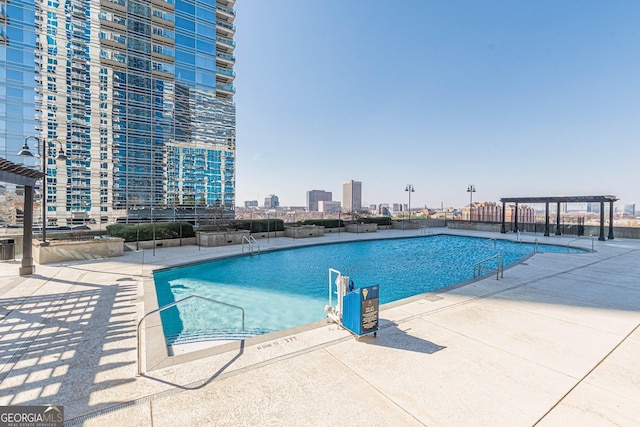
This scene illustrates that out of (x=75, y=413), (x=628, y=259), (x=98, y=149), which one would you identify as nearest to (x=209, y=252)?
(x=75, y=413)

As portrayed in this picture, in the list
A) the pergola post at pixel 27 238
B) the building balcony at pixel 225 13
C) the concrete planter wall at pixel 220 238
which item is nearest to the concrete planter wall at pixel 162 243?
the concrete planter wall at pixel 220 238

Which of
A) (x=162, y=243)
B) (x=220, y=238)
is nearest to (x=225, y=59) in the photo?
(x=220, y=238)

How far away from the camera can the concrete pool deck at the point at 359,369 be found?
2705 mm

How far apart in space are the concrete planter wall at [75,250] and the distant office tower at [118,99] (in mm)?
20269

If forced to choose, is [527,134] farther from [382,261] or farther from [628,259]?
[382,261]

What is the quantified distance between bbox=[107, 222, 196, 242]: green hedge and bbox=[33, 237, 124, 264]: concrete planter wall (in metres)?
2.10

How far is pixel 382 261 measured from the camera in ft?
42.8

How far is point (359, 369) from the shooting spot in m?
3.48

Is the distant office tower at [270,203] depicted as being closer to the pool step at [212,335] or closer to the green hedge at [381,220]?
the green hedge at [381,220]

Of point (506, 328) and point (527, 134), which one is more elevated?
point (527, 134)

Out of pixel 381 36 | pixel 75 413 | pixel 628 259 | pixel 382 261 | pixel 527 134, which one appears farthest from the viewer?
pixel 527 134

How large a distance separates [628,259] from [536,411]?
14.5 metres

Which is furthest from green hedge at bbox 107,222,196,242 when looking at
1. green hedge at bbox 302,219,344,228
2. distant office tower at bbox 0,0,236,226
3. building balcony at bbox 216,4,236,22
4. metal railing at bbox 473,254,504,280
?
building balcony at bbox 216,4,236,22

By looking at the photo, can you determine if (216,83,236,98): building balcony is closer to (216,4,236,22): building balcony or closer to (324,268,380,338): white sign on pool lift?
(216,4,236,22): building balcony
